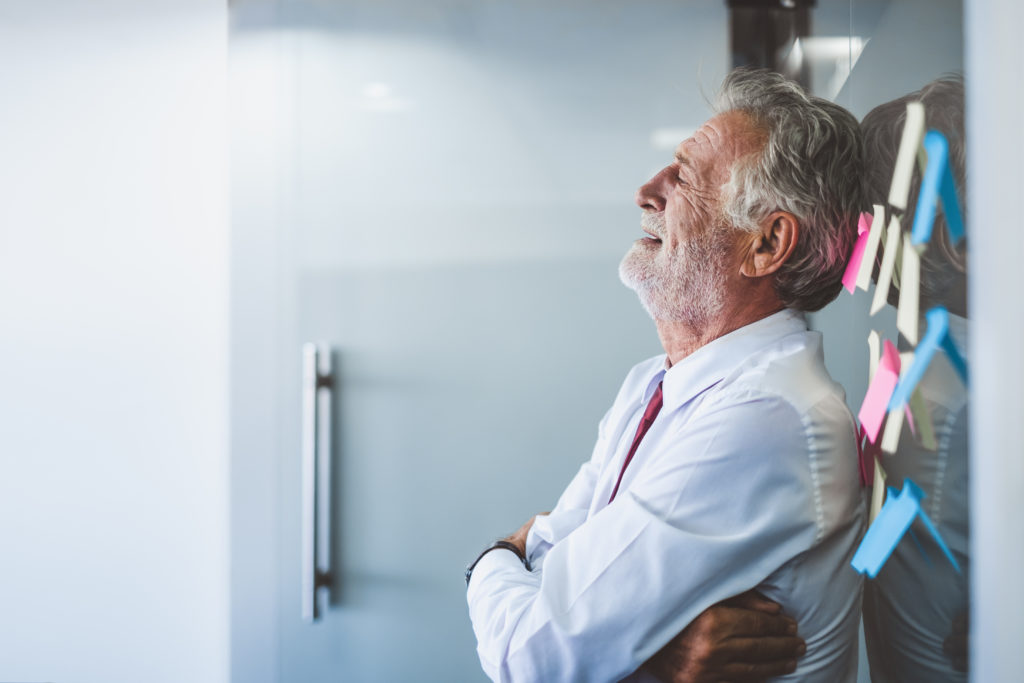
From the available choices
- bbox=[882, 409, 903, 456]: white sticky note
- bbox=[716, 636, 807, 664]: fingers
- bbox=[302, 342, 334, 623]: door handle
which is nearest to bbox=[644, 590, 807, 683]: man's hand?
bbox=[716, 636, 807, 664]: fingers

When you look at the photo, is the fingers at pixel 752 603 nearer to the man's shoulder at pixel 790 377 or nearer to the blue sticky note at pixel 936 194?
the man's shoulder at pixel 790 377

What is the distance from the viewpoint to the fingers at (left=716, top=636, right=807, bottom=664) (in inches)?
30.2

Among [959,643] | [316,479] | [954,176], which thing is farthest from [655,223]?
[316,479]

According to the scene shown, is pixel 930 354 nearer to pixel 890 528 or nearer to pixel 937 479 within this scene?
pixel 937 479

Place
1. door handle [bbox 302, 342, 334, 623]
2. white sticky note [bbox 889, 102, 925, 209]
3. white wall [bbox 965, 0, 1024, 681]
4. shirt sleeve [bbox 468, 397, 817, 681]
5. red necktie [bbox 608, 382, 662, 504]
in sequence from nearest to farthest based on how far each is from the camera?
white wall [bbox 965, 0, 1024, 681]
white sticky note [bbox 889, 102, 925, 209]
shirt sleeve [bbox 468, 397, 817, 681]
red necktie [bbox 608, 382, 662, 504]
door handle [bbox 302, 342, 334, 623]

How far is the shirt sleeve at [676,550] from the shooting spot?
2.51 feet

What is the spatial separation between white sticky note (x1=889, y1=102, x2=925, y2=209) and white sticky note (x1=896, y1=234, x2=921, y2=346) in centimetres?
5

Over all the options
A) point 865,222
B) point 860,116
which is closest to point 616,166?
point 860,116

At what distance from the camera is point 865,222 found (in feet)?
2.95

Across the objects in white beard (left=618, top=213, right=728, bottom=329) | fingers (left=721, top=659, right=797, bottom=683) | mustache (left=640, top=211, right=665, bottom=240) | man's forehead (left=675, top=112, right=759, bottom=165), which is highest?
man's forehead (left=675, top=112, right=759, bottom=165)

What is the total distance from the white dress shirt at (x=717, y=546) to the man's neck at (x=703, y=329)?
142mm

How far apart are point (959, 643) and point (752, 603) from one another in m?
0.22

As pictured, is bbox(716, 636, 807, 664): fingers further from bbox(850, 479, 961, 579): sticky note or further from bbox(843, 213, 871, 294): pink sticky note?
bbox(843, 213, 871, 294): pink sticky note

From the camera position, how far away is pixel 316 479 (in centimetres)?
144
